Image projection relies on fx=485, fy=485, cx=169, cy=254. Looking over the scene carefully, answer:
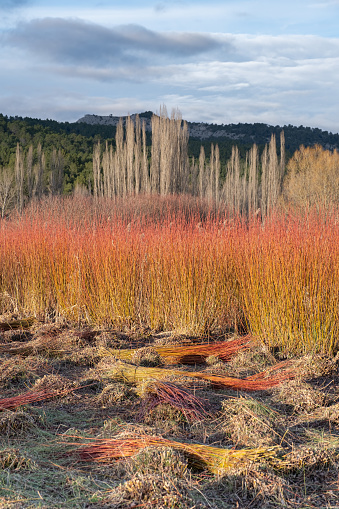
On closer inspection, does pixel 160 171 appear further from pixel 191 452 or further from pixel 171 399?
pixel 191 452

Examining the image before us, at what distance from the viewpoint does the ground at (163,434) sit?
8.13ft

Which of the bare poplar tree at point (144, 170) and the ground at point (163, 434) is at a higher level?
the bare poplar tree at point (144, 170)

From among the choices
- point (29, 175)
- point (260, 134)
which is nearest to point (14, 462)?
point (29, 175)

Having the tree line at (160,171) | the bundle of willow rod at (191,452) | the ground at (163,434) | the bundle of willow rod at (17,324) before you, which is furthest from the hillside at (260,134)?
the bundle of willow rod at (191,452)

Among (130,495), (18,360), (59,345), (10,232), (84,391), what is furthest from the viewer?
(10,232)

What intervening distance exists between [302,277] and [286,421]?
179 cm

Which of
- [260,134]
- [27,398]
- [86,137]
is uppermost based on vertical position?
[260,134]

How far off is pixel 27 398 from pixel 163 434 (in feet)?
4.47

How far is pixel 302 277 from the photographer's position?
487cm

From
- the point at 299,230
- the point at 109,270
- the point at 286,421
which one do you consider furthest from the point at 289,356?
the point at 109,270

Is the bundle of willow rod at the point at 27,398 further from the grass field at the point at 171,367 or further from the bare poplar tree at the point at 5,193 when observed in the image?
the bare poplar tree at the point at 5,193

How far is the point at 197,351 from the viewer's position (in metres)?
5.21

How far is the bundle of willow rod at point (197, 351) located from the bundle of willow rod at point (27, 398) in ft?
3.22

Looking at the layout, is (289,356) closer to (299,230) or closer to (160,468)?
(299,230)
